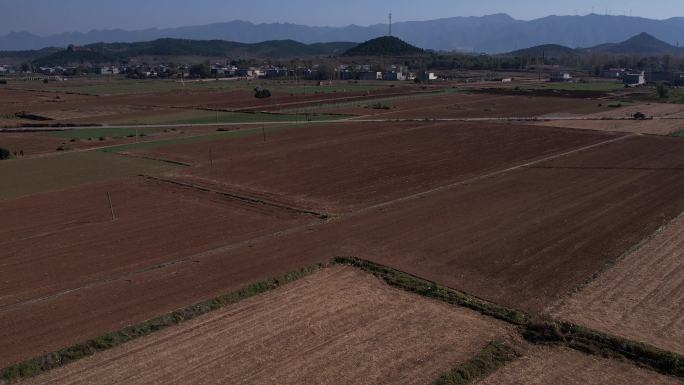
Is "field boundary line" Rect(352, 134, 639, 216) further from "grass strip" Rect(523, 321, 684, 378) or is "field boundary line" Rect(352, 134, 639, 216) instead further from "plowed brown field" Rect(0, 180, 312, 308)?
"grass strip" Rect(523, 321, 684, 378)

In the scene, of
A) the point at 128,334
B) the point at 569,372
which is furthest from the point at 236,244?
the point at 569,372

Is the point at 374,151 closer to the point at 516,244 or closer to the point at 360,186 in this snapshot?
the point at 360,186

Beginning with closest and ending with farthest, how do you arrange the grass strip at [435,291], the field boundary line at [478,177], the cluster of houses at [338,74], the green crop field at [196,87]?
the grass strip at [435,291]
the field boundary line at [478,177]
the green crop field at [196,87]
the cluster of houses at [338,74]

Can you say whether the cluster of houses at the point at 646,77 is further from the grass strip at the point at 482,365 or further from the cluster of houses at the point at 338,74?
the grass strip at the point at 482,365

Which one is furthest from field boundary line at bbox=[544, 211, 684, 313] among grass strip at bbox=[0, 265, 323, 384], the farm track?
the farm track

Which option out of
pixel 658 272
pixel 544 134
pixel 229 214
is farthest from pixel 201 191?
pixel 544 134

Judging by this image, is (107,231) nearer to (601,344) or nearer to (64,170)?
(64,170)

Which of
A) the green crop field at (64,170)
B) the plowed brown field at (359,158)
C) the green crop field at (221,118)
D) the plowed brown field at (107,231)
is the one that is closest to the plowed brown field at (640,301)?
the plowed brown field at (359,158)
